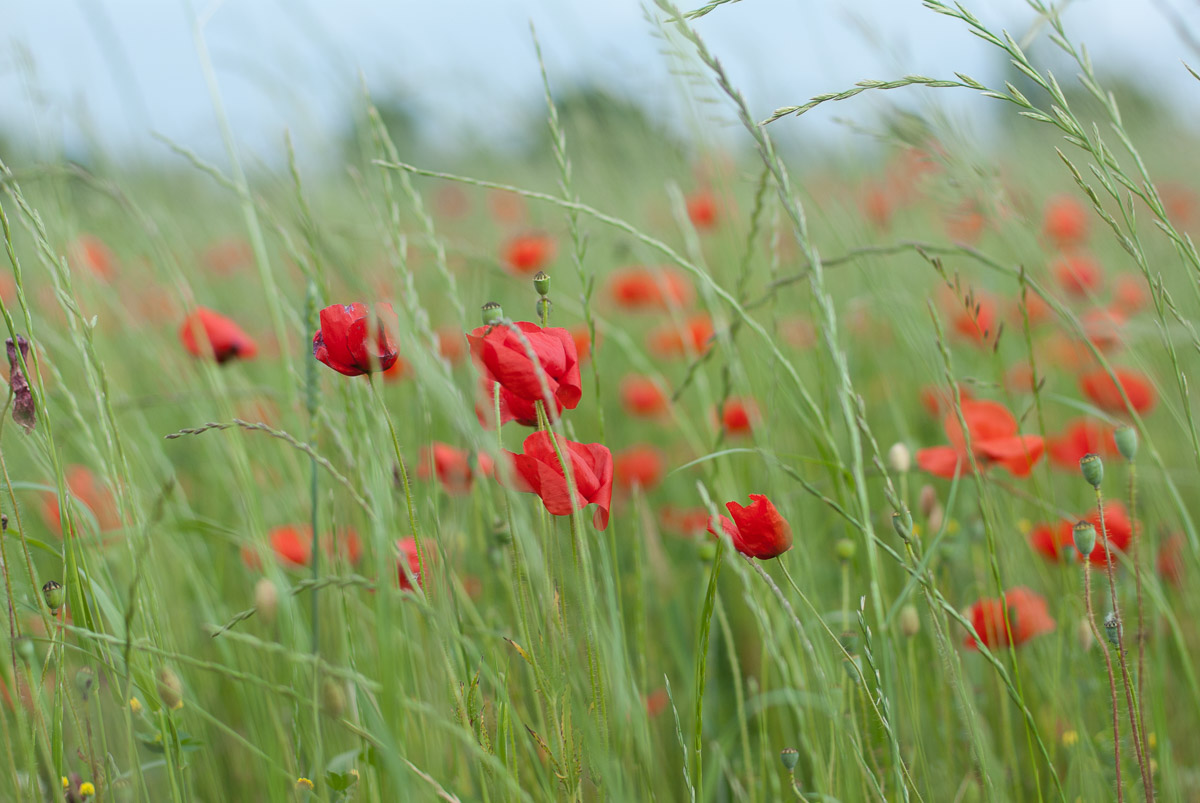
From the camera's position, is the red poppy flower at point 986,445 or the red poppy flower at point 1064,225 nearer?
the red poppy flower at point 986,445

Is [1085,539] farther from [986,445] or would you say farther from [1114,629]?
[986,445]

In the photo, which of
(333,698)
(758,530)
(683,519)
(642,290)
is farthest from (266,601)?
(642,290)

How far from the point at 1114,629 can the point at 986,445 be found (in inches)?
11.4

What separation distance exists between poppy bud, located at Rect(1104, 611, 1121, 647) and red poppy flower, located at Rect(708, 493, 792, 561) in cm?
25

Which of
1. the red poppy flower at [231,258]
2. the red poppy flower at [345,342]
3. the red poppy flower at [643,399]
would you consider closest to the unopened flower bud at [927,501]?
the red poppy flower at [345,342]

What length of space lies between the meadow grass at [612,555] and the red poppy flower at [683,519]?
14 millimetres

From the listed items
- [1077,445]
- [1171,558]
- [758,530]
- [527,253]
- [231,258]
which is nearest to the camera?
[758,530]

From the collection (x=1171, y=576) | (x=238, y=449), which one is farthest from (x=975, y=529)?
(x=238, y=449)

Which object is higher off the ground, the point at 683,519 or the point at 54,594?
the point at 54,594

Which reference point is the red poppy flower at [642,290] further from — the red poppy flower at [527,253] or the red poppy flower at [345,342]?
the red poppy flower at [345,342]

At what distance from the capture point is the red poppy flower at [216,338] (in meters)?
1.01

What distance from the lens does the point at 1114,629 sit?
23.5 inches

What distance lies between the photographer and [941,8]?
58 cm

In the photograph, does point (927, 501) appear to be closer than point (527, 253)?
Yes
